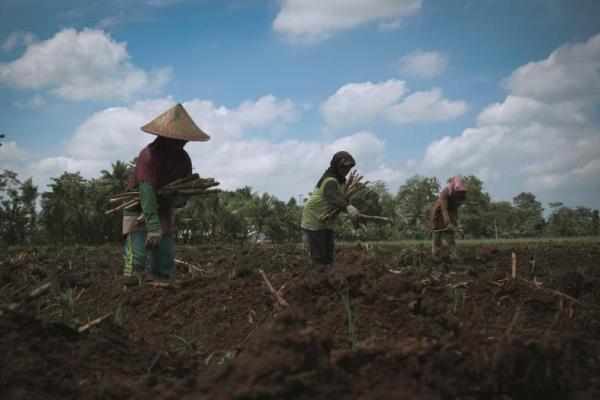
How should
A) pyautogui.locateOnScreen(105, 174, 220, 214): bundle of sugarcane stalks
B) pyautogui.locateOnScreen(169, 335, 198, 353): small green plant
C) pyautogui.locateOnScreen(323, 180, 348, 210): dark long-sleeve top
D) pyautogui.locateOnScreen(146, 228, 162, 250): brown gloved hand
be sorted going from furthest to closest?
pyautogui.locateOnScreen(323, 180, 348, 210): dark long-sleeve top
pyautogui.locateOnScreen(105, 174, 220, 214): bundle of sugarcane stalks
pyautogui.locateOnScreen(146, 228, 162, 250): brown gloved hand
pyautogui.locateOnScreen(169, 335, 198, 353): small green plant

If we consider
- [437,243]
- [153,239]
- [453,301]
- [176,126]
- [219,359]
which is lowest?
[219,359]

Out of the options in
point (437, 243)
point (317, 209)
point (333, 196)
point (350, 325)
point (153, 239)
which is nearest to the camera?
point (350, 325)

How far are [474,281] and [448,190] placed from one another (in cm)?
456

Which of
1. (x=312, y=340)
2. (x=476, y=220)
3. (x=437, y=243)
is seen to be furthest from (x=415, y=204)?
(x=312, y=340)

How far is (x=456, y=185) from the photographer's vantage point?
8.88 meters

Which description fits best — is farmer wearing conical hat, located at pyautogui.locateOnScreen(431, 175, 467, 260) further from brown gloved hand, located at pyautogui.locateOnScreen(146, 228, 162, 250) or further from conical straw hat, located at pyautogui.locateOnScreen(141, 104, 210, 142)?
brown gloved hand, located at pyautogui.locateOnScreen(146, 228, 162, 250)

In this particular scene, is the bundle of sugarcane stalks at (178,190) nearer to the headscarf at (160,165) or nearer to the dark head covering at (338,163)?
the headscarf at (160,165)

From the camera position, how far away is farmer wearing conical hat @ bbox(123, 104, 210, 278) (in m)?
4.86

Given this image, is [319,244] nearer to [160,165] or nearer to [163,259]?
[163,259]

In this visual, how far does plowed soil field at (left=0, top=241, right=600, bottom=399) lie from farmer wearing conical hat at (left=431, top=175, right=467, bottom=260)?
395 cm

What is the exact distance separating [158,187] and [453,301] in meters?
2.98

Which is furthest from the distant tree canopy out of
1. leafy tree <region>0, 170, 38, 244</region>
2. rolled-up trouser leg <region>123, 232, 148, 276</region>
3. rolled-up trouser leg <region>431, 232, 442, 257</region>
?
rolled-up trouser leg <region>123, 232, 148, 276</region>

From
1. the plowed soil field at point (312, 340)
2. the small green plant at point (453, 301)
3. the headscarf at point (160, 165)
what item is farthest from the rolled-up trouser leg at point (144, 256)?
the small green plant at point (453, 301)

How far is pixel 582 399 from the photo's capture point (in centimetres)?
184
